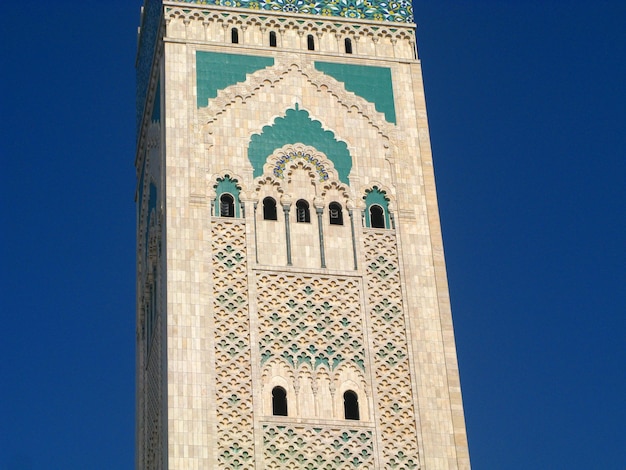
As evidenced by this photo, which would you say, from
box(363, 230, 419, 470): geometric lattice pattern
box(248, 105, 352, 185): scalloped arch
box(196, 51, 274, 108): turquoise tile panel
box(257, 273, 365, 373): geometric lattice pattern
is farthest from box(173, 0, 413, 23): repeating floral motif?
box(257, 273, 365, 373): geometric lattice pattern

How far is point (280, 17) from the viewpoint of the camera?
1936 centimetres

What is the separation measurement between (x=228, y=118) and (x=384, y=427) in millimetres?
4105

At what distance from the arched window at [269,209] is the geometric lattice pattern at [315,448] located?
2.57 meters

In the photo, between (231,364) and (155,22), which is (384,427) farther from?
(155,22)

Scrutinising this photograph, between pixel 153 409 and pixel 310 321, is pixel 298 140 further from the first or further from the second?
pixel 153 409

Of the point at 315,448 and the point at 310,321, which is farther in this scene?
the point at 310,321

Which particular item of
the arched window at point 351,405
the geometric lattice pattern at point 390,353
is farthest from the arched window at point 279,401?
the geometric lattice pattern at point 390,353

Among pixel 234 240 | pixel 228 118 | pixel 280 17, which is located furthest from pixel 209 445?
pixel 280 17

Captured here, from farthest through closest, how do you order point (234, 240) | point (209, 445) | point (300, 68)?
point (300, 68)
point (234, 240)
point (209, 445)

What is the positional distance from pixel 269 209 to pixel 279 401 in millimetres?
2381

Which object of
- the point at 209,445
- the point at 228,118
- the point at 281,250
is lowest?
the point at 209,445

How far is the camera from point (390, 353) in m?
17.3

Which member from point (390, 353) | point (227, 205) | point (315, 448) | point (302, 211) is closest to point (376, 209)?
point (302, 211)

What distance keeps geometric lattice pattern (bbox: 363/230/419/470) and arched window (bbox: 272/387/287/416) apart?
40.1 inches
